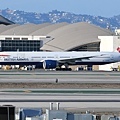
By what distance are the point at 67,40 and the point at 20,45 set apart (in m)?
9.90

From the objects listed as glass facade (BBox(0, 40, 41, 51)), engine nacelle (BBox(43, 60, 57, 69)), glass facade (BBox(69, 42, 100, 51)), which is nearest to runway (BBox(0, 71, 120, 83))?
engine nacelle (BBox(43, 60, 57, 69))

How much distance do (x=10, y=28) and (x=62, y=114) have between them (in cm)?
14995

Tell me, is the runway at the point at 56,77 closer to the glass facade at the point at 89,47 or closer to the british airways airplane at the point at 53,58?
the british airways airplane at the point at 53,58

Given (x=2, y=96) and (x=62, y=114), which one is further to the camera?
(x=2, y=96)

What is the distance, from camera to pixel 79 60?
104688mm

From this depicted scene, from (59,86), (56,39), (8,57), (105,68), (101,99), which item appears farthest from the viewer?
(56,39)

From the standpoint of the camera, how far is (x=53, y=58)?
103312 mm

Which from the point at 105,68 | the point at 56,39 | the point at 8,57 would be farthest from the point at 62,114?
the point at 56,39

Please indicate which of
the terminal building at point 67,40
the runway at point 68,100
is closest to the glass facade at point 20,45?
the terminal building at point 67,40

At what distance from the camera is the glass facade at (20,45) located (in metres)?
138

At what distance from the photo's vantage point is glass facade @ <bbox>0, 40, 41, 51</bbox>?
452 feet

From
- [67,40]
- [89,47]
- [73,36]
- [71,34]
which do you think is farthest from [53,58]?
[71,34]

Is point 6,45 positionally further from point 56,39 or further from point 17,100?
point 17,100

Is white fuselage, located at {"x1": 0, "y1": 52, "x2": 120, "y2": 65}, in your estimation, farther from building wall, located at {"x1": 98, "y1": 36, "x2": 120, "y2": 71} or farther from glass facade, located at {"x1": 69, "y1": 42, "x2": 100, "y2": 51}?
glass facade, located at {"x1": 69, "y1": 42, "x2": 100, "y2": 51}
